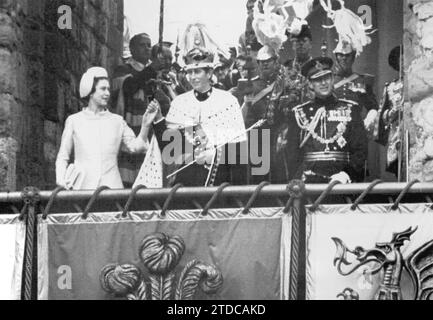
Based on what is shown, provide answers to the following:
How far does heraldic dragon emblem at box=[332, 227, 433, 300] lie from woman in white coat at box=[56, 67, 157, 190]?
1.73 m

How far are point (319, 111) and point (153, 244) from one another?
1498mm

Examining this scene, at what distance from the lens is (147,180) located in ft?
22.0

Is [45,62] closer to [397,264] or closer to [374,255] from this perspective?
[374,255]

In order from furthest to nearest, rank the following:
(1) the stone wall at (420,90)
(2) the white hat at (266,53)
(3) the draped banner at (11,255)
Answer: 1. (2) the white hat at (266,53)
2. (1) the stone wall at (420,90)
3. (3) the draped banner at (11,255)

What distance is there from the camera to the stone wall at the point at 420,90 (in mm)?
6277

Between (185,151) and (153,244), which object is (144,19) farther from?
(153,244)

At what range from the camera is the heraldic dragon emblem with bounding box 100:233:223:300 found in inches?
227

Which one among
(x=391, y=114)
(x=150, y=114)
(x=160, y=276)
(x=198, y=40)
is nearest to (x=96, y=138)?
(x=150, y=114)

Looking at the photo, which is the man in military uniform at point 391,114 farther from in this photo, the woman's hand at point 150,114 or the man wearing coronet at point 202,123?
the woman's hand at point 150,114

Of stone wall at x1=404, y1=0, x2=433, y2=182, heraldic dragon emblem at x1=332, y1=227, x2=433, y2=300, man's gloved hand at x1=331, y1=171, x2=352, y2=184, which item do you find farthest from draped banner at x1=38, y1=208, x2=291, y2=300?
stone wall at x1=404, y1=0, x2=433, y2=182

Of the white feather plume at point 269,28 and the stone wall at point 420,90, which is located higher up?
the white feather plume at point 269,28

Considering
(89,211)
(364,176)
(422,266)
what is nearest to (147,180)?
(89,211)

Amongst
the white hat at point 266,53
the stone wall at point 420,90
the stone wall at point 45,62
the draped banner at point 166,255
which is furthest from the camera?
the white hat at point 266,53

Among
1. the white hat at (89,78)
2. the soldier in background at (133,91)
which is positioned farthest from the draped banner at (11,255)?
the white hat at (89,78)
